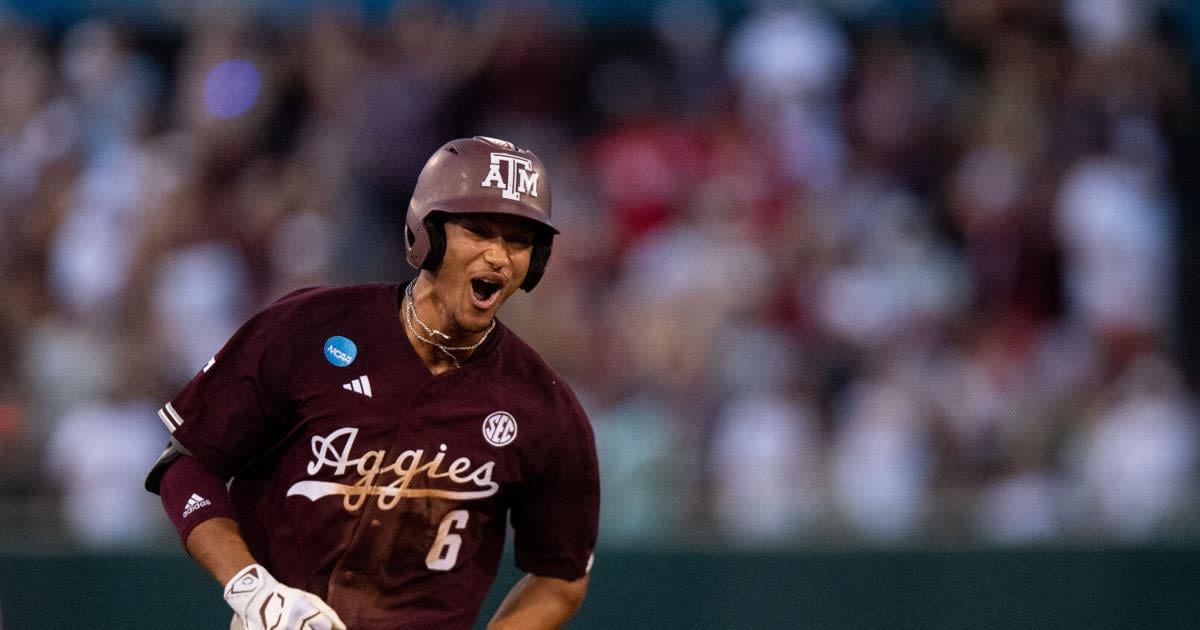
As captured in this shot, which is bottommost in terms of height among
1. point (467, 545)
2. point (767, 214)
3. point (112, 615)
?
point (467, 545)

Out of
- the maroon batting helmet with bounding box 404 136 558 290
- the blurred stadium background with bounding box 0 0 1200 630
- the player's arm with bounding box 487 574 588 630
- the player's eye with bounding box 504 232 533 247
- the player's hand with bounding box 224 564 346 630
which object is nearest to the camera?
the player's hand with bounding box 224 564 346 630

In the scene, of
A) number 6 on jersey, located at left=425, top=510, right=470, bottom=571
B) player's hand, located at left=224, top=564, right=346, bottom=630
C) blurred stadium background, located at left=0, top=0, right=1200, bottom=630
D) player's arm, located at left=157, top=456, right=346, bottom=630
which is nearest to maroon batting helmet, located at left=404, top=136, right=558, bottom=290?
number 6 on jersey, located at left=425, top=510, right=470, bottom=571

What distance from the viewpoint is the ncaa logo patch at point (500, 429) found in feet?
16.2

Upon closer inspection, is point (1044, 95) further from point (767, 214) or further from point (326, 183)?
point (326, 183)

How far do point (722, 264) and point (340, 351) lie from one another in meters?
5.43

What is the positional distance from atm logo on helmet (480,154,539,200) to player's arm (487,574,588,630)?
111 cm

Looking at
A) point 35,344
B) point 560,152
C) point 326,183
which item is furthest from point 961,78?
point 35,344

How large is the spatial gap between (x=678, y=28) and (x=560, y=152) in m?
1.10

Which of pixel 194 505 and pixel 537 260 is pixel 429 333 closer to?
pixel 537 260

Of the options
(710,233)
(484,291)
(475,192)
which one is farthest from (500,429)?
(710,233)

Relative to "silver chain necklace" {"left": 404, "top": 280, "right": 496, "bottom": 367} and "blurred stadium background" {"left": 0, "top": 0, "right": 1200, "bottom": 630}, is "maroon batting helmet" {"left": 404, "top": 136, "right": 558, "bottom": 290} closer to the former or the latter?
"silver chain necklace" {"left": 404, "top": 280, "right": 496, "bottom": 367}

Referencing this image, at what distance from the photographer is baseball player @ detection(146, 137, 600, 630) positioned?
4777 mm

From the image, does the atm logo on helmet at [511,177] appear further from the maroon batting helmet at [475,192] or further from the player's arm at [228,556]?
the player's arm at [228,556]

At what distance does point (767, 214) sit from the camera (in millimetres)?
10383
